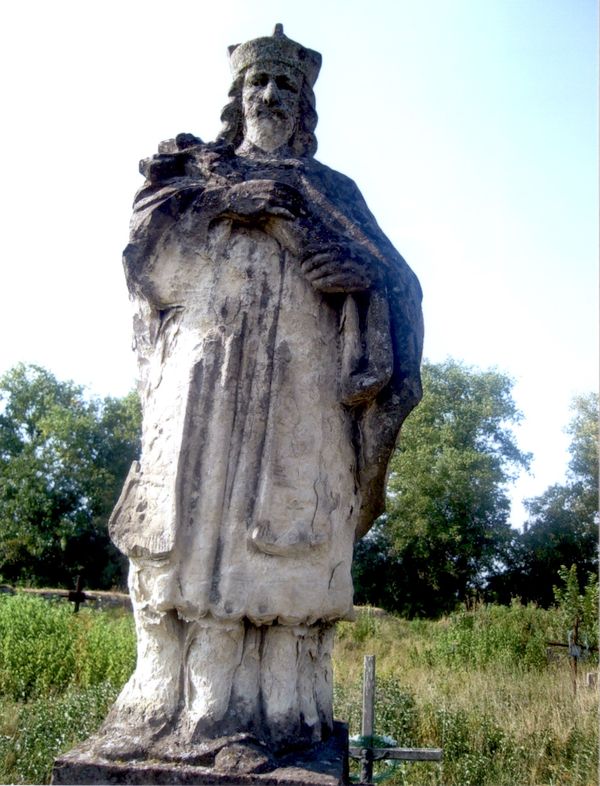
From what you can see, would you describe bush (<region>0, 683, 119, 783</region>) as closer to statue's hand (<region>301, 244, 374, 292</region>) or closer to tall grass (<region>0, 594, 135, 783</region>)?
tall grass (<region>0, 594, 135, 783</region>)

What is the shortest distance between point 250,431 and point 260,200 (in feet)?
3.83

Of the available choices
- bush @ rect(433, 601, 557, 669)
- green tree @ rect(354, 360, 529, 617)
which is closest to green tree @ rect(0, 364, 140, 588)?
green tree @ rect(354, 360, 529, 617)

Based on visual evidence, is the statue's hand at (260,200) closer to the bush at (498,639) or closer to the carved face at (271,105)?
the carved face at (271,105)

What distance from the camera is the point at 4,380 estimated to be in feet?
129

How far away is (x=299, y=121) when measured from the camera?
435 cm

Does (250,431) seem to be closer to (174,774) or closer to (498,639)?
(174,774)

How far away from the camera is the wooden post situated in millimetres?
5707

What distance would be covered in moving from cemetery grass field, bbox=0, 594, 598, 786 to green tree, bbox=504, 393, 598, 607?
54.1ft

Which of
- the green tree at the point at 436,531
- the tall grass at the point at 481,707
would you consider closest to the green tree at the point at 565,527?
the green tree at the point at 436,531

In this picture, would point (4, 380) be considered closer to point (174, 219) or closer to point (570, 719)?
point (570, 719)

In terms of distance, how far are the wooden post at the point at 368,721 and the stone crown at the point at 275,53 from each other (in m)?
4.95

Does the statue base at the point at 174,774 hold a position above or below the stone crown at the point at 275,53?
below

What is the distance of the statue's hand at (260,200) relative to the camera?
360 cm

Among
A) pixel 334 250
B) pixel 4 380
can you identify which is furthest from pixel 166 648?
pixel 4 380
